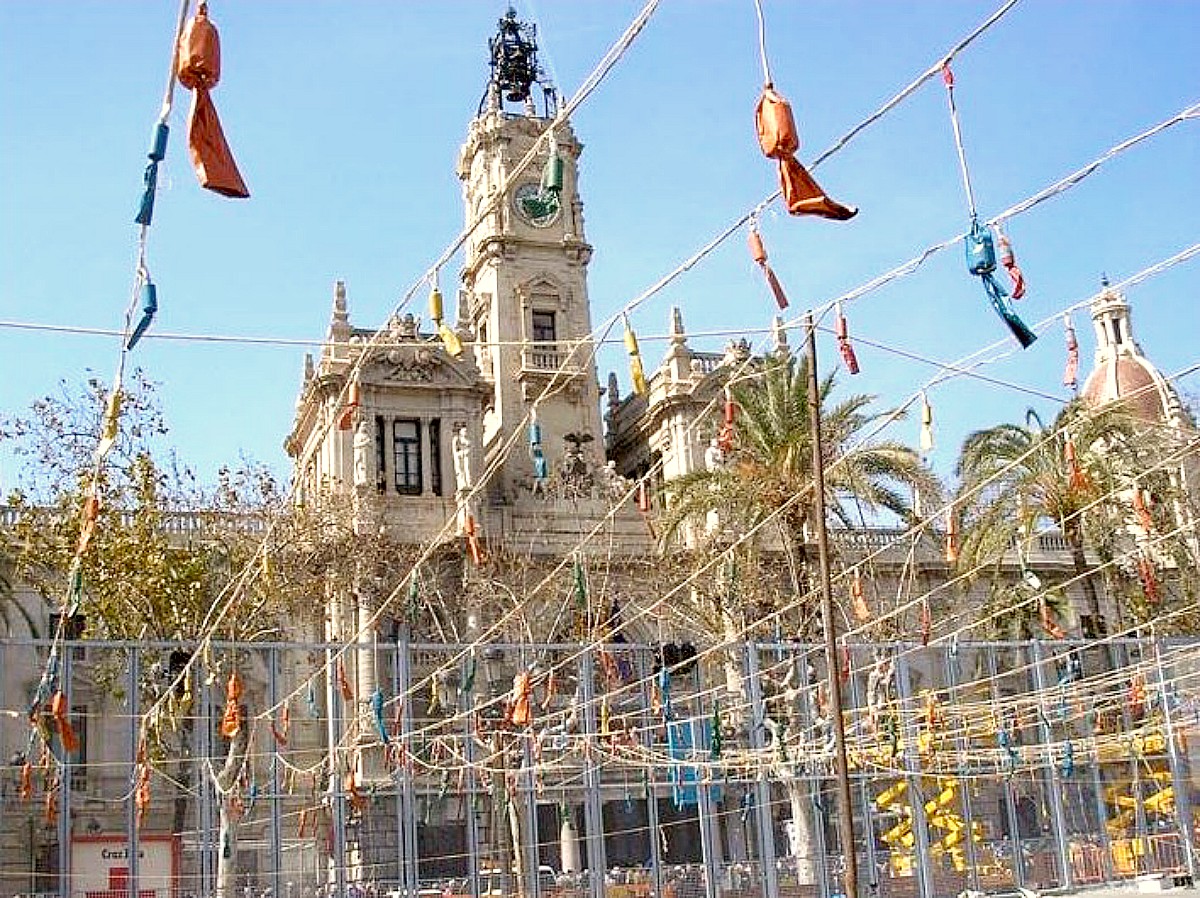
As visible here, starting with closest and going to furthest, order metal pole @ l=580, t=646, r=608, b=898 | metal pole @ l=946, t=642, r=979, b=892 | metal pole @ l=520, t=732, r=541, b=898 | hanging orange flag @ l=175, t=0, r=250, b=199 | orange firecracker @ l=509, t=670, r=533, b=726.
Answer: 1. hanging orange flag @ l=175, t=0, r=250, b=199
2. orange firecracker @ l=509, t=670, r=533, b=726
3. metal pole @ l=520, t=732, r=541, b=898
4. metal pole @ l=580, t=646, r=608, b=898
5. metal pole @ l=946, t=642, r=979, b=892

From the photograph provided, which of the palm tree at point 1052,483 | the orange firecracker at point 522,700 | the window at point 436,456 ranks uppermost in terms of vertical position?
the window at point 436,456

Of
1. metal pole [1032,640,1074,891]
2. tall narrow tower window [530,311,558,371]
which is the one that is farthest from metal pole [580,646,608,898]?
tall narrow tower window [530,311,558,371]

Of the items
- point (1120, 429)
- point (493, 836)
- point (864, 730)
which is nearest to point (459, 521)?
point (493, 836)

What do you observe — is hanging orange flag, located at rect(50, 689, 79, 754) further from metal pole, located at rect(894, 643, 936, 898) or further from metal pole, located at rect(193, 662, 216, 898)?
metal pole, located at rect(894, 643, 936, 898)

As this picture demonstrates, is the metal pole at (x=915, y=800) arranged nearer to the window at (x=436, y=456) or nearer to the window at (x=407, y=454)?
the window at (x=436, y=456)

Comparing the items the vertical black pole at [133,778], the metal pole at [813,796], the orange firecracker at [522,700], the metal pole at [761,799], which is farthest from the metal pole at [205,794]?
the metal pole at [813,796]

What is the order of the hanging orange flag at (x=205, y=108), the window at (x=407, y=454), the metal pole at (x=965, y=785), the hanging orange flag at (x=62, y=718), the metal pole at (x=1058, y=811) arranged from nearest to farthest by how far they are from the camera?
the hanging orange flag at (x=205, y=108) < the hanging orange flag at (x=62, y=718) < the metal pole at (x=965, y=785) < the metal pole at (x=1058, y=811) < the window at (x=407, y=454)

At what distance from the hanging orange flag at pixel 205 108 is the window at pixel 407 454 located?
35.2m

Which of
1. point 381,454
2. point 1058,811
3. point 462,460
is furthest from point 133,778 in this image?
point 381,454

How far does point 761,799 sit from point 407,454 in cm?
2102

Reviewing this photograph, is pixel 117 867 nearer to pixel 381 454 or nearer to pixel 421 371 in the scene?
pixel 381 454

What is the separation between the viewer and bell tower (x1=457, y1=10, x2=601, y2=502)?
4519cm

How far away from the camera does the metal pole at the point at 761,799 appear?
23609 millimetres

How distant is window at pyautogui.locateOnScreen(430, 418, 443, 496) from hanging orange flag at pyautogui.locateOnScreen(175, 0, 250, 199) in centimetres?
3512
